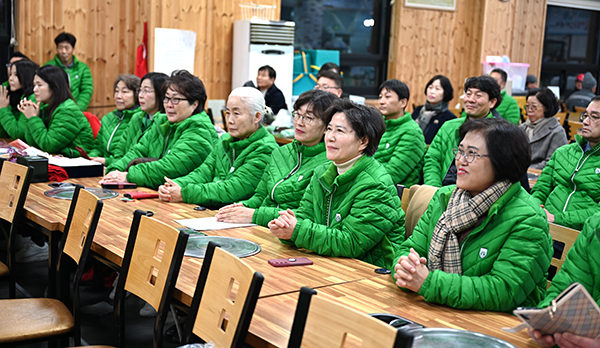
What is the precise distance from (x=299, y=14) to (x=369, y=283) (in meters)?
8.05

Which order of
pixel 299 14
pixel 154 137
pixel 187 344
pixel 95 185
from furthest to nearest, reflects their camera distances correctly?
pixel 299 14 < pixel 154 137 < pixel 95 185 < pixel 187 344

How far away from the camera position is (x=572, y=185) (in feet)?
12.8

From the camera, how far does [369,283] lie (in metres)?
2.27

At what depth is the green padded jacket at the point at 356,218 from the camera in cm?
259

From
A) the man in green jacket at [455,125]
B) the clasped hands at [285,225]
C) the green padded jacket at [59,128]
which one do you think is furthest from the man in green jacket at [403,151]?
the green padded jacket at [59,128]

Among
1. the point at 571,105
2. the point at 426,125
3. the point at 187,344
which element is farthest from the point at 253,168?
the point at 571,105

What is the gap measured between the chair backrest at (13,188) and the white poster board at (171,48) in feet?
15.8

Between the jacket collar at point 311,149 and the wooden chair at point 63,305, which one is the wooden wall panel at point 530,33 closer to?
the jacket collar at point 311,149

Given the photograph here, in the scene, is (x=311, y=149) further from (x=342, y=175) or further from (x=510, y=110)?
(x=510, y=110)

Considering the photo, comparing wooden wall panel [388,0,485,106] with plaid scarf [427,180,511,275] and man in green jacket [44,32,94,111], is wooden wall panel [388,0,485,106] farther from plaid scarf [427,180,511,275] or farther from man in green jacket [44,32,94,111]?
plaid scarf [427,180,511,275]

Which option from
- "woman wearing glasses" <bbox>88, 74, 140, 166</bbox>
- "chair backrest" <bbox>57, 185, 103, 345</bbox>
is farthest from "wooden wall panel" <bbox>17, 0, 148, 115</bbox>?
"chair backrest" <bbox>57, 185, 103, 345</bbox>

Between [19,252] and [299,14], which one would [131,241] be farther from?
[299,14]

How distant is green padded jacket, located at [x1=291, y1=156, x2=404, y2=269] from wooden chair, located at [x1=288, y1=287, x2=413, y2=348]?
93 centimetres

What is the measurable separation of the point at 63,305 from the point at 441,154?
3153 millimetres
